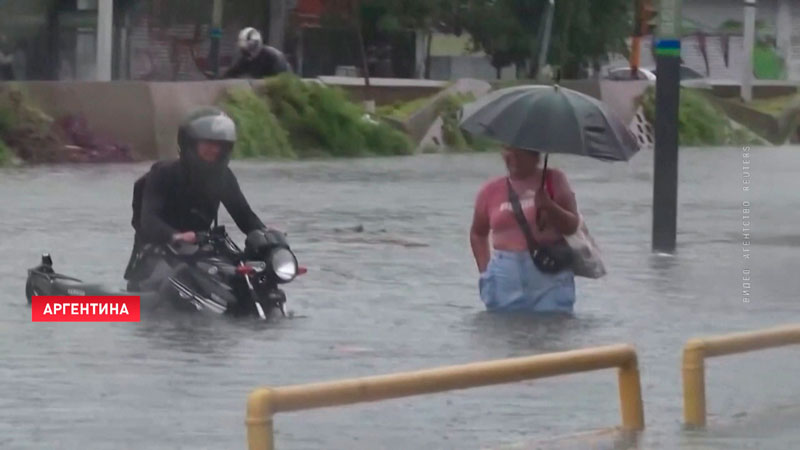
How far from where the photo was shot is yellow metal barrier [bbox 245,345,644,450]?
23.1 feet

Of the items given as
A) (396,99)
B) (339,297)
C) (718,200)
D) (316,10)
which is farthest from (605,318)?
(316,10)

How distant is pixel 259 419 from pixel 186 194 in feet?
20.1

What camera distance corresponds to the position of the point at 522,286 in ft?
43.1

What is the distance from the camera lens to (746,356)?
1077cm

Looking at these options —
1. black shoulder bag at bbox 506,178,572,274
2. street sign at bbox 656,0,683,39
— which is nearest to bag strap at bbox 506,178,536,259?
black shoulder bag at bbox 506,178,572,274

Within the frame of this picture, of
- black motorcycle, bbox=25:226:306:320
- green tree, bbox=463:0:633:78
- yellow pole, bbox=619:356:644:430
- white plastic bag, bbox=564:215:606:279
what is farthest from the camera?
green tree, bbox=463:0:633:78

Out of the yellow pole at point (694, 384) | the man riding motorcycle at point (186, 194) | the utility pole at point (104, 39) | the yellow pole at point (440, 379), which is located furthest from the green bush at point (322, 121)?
the yellow pole at point (440, 379)

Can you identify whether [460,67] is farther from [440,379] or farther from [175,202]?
[440,379]

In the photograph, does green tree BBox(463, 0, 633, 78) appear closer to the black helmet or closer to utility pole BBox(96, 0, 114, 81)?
utility pole BBox(96, 0, 114, 81)

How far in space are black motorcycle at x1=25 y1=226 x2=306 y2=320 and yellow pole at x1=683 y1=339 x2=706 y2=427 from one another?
4001 mm

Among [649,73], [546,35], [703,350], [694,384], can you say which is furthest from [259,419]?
[649,73]

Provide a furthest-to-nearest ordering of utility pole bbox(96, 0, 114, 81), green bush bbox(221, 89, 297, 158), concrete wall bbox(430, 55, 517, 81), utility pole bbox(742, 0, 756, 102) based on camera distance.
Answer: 1. concrete wall bbox(430, 55, 517, 81)
2. utility pole bbox(742, 0, 756, 102)
3. utility pole bbox(96, 0, 114, 81)
4. green bush bbox(221, 89, 297, 158)

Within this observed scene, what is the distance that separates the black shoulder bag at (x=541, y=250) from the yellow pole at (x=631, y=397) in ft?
12.5

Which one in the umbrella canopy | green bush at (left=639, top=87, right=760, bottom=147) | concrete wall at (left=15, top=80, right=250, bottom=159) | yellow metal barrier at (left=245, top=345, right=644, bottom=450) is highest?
the umbrella canopy
